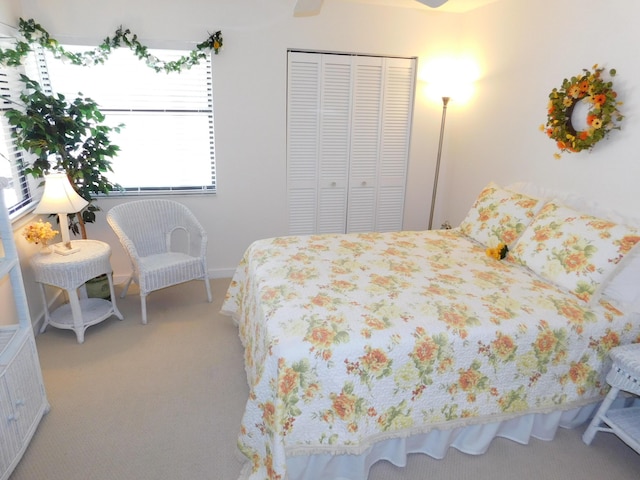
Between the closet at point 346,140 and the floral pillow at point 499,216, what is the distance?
1.13 meters

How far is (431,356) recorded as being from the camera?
1813 mm

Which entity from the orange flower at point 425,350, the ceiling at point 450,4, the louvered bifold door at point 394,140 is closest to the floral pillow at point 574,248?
the orange flower at point 425,350

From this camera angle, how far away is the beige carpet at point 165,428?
6.33 feet

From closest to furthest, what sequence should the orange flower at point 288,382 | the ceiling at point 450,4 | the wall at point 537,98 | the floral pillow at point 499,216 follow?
the orange flower at point 288,382 → the wall at point 537,98 → the floral pillow at point 499,216 → the ceiling at point 450,4

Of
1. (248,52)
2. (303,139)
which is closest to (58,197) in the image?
(248,52)

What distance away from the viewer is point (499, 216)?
116 inches

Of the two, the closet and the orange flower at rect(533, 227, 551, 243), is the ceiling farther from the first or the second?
the orange flower at rect(533, 227, 551, 243)

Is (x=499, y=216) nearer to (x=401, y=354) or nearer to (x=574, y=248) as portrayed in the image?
(x=574, y=248)

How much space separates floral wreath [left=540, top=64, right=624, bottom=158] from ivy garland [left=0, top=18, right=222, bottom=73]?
2573 mm

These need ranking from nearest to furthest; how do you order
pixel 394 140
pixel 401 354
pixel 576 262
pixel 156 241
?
pixel 401 354 → pixel 576 262 → pixel 156 241 → pixel 394 140

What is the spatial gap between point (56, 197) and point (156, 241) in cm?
89

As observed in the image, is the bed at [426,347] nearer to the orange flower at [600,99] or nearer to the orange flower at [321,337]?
the orange flower at [321,337]

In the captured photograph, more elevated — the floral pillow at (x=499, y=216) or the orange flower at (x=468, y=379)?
the floral pillow at (x=499, y=216)

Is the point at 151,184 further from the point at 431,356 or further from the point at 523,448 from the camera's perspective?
the point at 523,448
